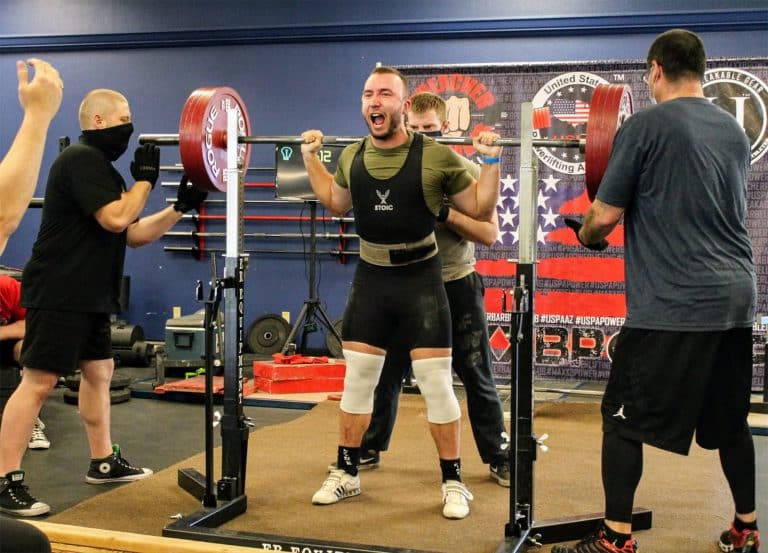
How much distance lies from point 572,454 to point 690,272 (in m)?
1.76

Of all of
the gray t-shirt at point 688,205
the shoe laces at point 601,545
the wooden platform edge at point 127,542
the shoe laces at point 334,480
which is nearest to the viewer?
the wooden platform edge at point 127,542

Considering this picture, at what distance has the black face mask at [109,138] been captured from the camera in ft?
10.7

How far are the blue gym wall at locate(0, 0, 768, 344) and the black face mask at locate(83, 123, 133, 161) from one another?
3560 mm

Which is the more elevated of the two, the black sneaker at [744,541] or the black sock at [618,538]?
the black sock at [618,538]

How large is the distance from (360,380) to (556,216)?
131 inches

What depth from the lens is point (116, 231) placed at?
3170 millimetres

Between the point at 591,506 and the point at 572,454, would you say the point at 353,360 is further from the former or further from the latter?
the point at 572,454

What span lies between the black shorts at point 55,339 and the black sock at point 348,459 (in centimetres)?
103

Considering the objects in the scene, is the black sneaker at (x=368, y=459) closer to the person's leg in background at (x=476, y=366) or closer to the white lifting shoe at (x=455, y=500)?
the person's leg in background at (x=476, y=366)

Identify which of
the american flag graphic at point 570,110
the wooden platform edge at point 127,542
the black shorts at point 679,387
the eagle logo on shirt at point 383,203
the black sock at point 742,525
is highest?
the american flag graphic at point 570,110

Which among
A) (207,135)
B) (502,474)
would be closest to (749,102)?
(502,474)

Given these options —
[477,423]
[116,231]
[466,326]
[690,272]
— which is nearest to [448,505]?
[477,423]

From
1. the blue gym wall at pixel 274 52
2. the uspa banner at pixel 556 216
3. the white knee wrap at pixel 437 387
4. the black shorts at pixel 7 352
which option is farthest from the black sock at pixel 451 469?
the blue gym wall at pixel 274 52

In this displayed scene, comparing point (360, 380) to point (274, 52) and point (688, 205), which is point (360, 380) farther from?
point (274, 52)
